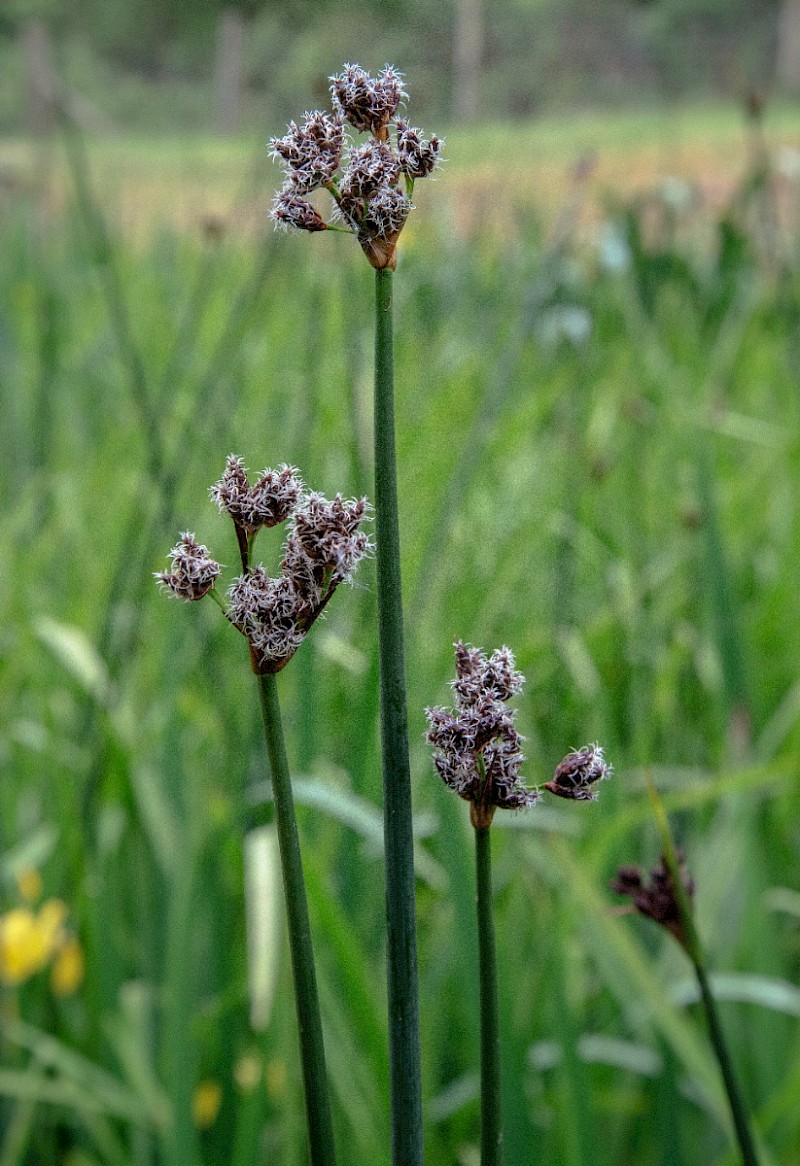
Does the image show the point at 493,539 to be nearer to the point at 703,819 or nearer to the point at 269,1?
the point at 703,819

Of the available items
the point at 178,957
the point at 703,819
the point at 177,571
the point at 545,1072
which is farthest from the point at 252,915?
the point at 177,571

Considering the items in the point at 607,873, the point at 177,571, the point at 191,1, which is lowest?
the point at 177,571

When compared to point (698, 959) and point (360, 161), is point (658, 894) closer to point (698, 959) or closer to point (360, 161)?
point (698, 959)

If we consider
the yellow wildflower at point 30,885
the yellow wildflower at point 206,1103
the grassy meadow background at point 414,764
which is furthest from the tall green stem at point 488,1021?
the yellow wildflower at point 30,885

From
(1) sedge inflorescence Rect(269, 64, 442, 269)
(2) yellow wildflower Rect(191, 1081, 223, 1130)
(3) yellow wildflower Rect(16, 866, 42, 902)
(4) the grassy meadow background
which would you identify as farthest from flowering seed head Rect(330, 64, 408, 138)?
(3) yellow wildflower Rect(16, 866, 42, 902)

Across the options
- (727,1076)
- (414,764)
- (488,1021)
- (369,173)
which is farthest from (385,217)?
(414,764)
